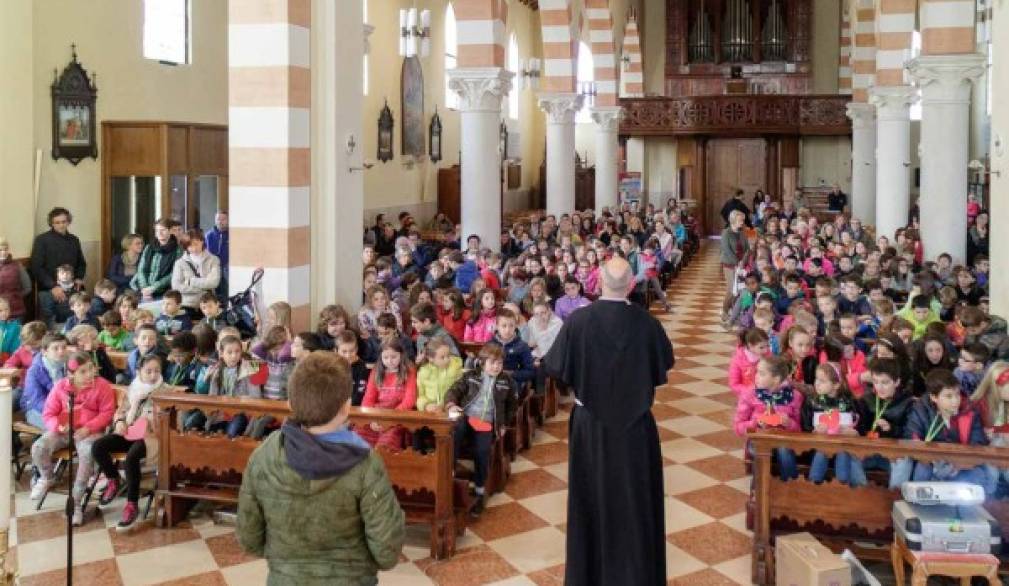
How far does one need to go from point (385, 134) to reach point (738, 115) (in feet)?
39.8

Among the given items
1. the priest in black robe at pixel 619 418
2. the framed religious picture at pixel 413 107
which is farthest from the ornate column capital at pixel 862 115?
the priest in black robe at pixel 619 418

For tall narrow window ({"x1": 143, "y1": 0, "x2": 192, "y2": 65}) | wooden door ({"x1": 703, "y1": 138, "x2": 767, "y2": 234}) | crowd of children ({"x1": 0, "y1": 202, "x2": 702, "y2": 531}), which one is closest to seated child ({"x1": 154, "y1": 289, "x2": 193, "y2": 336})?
crowd of children ({"x1": 0, "y1": 202, "x2": 702, "y2": 531})

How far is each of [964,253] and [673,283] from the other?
25.5ft

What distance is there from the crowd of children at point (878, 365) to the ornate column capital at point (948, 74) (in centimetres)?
212

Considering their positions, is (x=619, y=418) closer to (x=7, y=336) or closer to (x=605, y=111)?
(x=7, y=336)

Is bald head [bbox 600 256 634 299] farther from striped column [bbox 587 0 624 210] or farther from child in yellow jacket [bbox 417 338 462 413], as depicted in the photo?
striped column [bbox 587 0 624 210]

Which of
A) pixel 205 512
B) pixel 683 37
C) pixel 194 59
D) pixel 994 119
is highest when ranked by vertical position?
pixel 683 37

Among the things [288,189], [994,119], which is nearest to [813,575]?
[288,189]

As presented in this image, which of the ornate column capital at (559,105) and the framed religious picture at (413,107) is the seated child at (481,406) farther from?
the framed religious picture at (413,107)

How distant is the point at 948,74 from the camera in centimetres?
1288

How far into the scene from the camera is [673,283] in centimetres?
2086

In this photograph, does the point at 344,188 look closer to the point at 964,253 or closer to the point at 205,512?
the point at 205,512

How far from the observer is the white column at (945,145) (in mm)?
12883

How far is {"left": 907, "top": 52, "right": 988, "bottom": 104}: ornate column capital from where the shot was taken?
12789 millimetres
